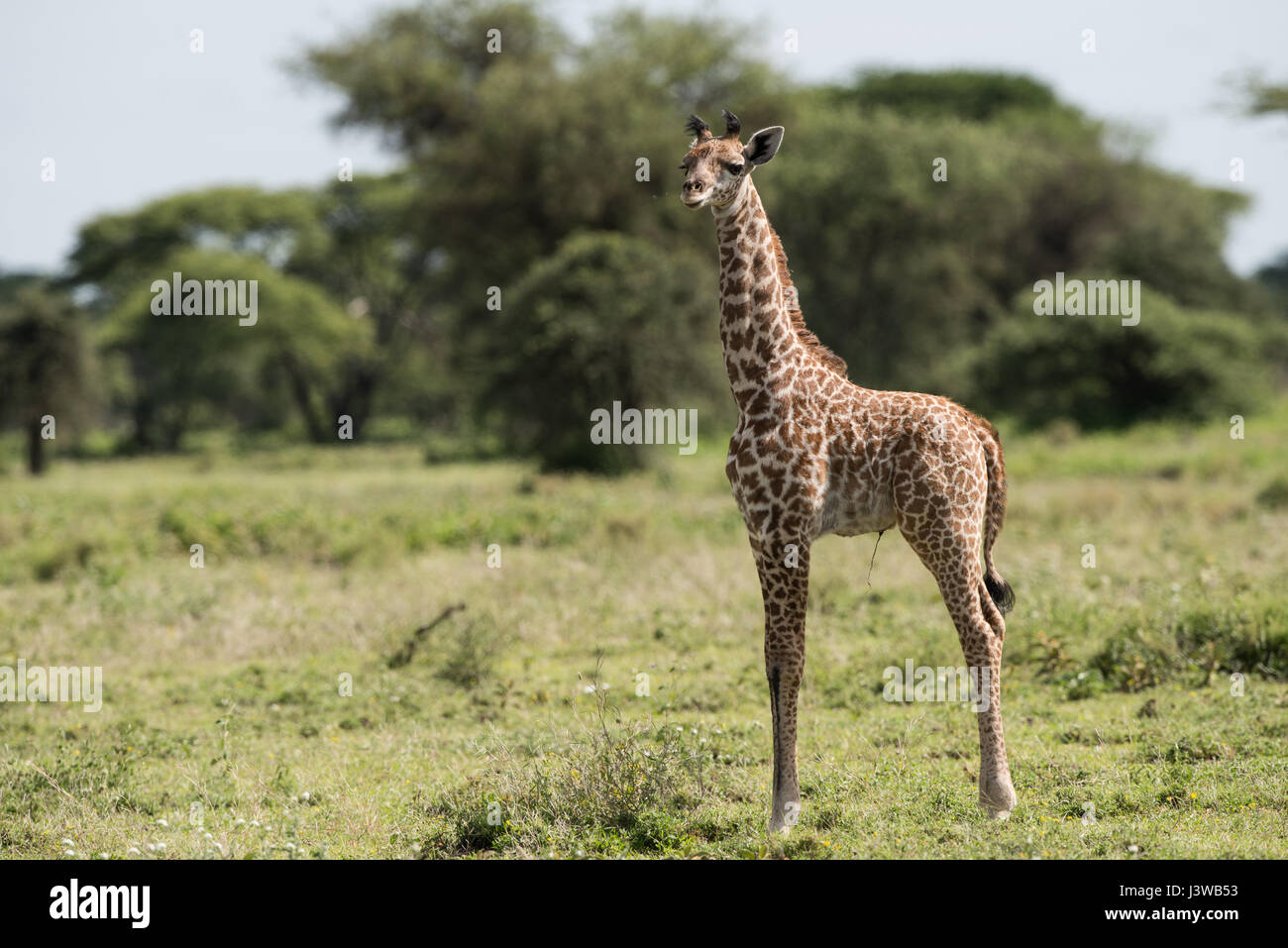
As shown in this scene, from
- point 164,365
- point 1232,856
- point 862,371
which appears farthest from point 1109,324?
point 164,365

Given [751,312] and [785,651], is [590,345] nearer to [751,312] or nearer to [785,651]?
[751,312]

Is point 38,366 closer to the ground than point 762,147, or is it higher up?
higher up

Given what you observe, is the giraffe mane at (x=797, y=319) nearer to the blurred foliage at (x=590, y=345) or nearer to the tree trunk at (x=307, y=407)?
the blurred foliage at (x=590, y=345)

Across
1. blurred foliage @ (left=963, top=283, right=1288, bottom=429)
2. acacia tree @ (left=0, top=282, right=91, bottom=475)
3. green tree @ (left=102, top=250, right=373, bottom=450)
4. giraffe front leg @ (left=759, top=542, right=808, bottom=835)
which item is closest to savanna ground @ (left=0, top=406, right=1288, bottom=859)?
giraffe front leg @ (left=759, top=542, right=808, bottom=835)

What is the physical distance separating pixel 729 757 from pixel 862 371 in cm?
3781

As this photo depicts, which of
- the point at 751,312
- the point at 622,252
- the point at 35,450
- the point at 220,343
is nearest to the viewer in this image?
the point at 751,312

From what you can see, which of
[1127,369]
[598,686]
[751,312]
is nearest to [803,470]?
[751,312]

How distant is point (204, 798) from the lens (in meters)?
7.64

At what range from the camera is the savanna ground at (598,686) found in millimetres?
6809

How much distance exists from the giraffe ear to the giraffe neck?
23 centimetres

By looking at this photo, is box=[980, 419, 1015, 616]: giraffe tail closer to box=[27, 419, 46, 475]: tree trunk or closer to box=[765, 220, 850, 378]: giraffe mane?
box=[765, 220, 850, 378]: giraffe mane

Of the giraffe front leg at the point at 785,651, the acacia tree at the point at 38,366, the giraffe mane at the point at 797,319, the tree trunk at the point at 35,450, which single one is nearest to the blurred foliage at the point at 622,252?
the acacia tree at the point at 38,366

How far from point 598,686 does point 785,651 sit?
6.48 ft

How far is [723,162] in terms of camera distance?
250 inches
